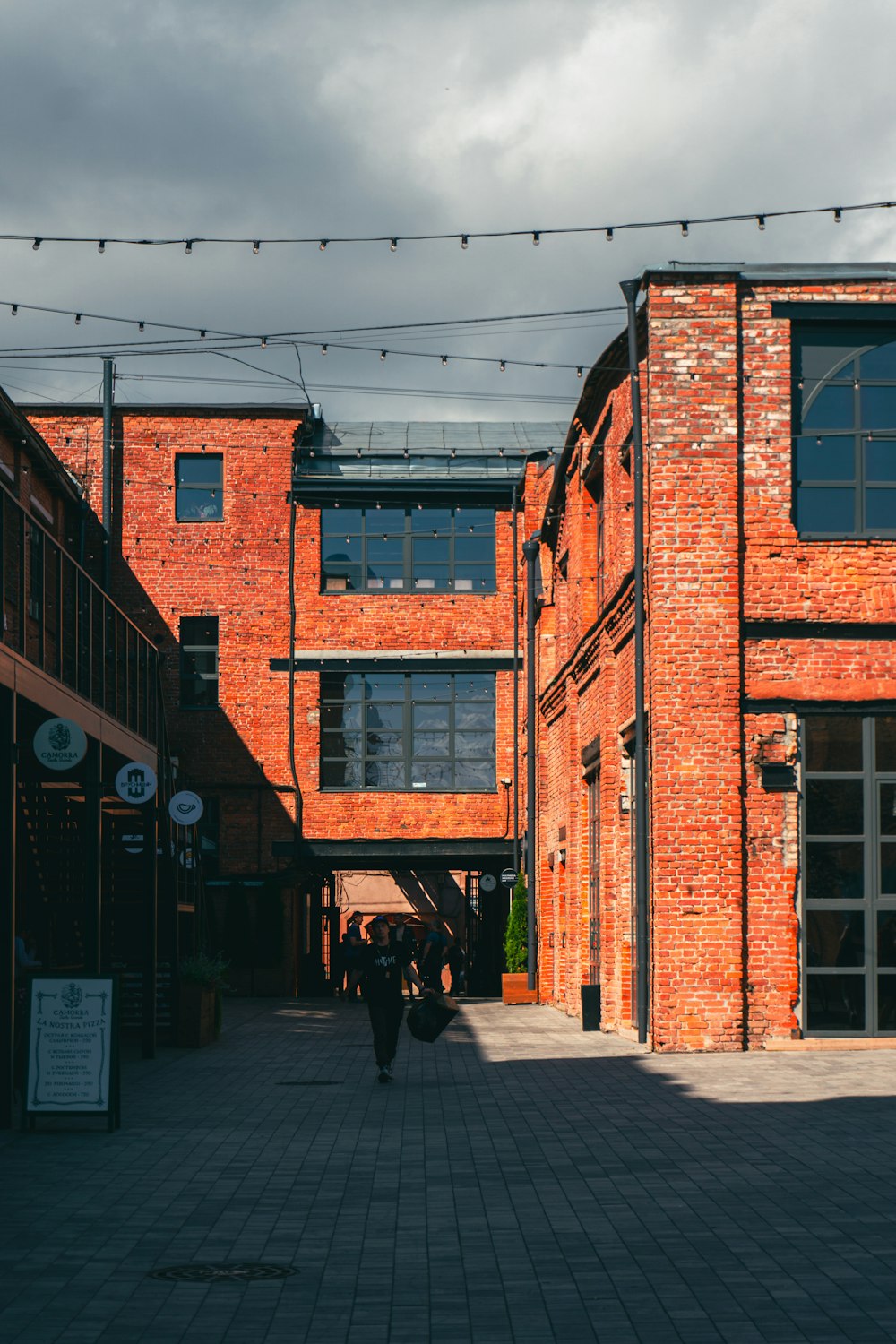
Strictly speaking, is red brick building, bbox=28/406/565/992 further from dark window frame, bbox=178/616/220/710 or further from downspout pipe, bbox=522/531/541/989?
downspout pipe, bbox=522/531/541/989

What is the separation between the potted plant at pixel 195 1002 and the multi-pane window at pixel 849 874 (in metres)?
7.46

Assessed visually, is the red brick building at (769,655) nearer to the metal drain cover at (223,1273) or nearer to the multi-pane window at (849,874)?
the multi-pane window at (849,874)

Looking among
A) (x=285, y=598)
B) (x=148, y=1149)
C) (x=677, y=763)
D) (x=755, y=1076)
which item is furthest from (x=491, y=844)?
(x=148, y=1149)

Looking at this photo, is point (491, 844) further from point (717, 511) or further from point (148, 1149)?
point (148, 1149)

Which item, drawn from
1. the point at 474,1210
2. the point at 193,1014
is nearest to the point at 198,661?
the point at 193,1014

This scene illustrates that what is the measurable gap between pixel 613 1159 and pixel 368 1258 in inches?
137

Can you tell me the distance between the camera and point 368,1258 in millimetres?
8062

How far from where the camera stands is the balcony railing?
14914 mm

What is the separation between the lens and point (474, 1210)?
370 inches

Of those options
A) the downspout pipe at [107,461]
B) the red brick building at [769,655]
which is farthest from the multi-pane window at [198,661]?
the red brick building at [769,655]

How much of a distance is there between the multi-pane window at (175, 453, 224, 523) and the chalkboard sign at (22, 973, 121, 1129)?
25.6m

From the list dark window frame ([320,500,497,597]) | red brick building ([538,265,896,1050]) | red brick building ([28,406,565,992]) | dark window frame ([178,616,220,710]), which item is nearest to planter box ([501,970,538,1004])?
red brick building ([28,406,565,992])

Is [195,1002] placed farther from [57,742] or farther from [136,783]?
[57,742]

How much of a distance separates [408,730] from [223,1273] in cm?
2989
